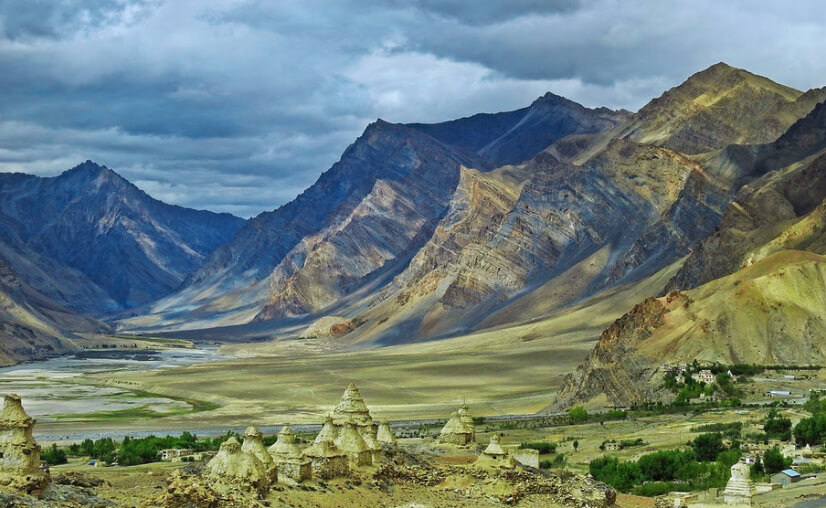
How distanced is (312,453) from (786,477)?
24.5 meters

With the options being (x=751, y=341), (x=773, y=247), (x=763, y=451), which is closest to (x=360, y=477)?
(x=763, y=451)

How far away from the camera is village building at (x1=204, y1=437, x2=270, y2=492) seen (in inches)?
1396

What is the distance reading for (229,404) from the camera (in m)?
142

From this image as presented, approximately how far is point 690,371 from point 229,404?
61683 millimetres

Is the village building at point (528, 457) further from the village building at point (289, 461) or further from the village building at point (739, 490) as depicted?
the village building at point (289, 461)

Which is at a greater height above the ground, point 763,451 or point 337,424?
point 337,424

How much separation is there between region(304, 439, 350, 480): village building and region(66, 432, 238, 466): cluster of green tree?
25.8 m

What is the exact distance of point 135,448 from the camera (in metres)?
74.4

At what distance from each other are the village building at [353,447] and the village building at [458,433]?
53.2 feet

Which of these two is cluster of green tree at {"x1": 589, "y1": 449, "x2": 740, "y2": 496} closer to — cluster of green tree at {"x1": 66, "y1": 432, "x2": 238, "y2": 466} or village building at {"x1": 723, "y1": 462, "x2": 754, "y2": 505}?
village building at {"x1": 723, "y1": 462, "x2": 754, "y2": 505}

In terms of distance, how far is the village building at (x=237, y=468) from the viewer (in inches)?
1396

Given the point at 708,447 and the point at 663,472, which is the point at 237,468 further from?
the point at 708,447

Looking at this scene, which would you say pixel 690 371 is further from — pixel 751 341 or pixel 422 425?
pixel 422 425

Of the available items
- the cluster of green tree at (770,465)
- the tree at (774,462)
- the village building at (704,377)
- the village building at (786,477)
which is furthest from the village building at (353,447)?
the village building at (704,377)
